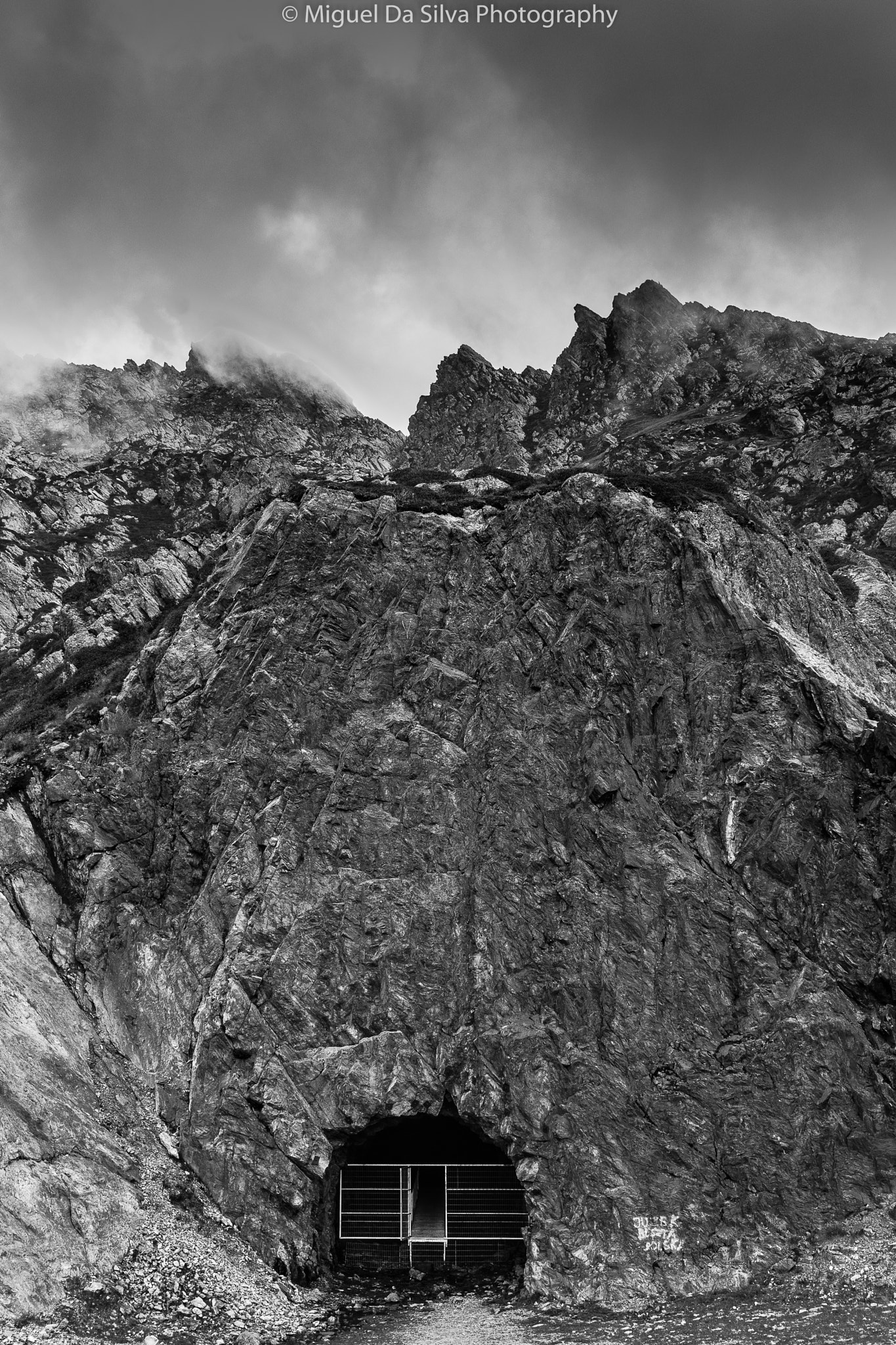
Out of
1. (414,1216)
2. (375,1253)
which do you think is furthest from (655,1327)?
(414,1216)

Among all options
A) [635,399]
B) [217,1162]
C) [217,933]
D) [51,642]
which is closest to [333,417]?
[635,399]

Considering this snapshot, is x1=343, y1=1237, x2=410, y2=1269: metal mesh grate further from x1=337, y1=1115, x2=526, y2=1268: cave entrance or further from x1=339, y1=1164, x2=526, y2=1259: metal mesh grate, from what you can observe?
x1=339, y1=1164, x2=526, y2=1259: metal mesh grate

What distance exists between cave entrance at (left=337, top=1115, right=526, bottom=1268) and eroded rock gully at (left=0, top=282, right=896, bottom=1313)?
2.09 meters

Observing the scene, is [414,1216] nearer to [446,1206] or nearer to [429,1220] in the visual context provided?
[429,1220]

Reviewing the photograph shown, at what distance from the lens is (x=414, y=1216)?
1561 inches

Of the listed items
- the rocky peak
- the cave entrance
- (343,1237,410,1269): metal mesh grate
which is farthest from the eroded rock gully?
the rocky peak

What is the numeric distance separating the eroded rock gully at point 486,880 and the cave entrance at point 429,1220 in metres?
2.09

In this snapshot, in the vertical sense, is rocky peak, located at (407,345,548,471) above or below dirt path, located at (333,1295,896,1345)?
above

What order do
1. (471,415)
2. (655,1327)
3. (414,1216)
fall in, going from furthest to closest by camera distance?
(471,415) < (414,1216) < (655,1327)

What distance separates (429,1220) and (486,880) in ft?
48.9

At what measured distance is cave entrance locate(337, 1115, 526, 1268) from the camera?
37.5 metres

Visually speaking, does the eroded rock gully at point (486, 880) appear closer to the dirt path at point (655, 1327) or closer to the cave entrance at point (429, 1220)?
the dirt path at point (655, 1327)

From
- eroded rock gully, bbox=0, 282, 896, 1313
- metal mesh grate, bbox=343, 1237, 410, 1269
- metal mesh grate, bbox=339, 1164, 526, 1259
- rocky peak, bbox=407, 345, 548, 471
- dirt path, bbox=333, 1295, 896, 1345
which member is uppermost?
rocky peak, bbox=407, 345, 548, 471

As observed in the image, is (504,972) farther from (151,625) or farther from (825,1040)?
(151,625)
